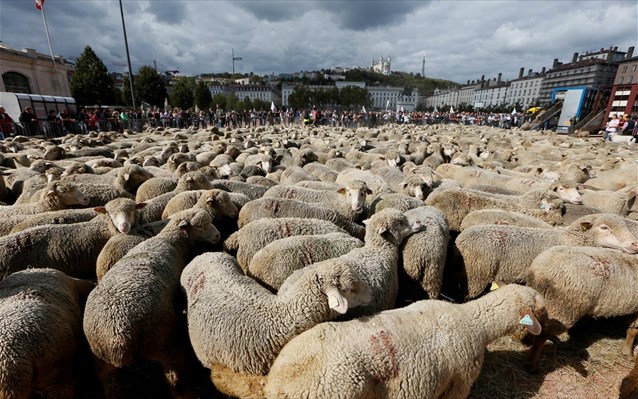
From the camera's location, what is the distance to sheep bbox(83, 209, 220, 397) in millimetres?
2436

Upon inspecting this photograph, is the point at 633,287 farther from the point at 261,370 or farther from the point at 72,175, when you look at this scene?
the point at 72,175

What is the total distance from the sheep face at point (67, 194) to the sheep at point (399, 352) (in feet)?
14.8

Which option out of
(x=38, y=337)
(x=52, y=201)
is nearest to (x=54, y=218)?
(x=52, y=201)

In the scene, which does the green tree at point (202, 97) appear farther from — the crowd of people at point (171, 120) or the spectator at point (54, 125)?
the spectator at point (54, 125)

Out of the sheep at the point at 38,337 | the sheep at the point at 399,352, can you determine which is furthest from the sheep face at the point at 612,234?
the sheep at the point at 38,337

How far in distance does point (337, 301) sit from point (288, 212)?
2.45 meters

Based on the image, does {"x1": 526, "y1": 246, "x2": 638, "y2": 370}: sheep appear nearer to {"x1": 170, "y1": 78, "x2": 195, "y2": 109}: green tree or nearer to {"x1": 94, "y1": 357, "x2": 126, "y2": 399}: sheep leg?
{"x1": 94, "y1": 357, "x2": 126, "y2": 399}: sheep leg

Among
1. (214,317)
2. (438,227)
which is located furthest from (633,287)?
(214,317)

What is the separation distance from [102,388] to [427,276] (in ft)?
11.3

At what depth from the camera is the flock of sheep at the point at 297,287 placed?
90.1 inches

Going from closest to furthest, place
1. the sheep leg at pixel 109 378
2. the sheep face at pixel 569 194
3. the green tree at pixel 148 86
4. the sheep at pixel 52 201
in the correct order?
the sheep leg at pixel 109 378
the sheep at pixel 52 201
the sheep face at pixel 569 194
the green tree at pixel 148 86

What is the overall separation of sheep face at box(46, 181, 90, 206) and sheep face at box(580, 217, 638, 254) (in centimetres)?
714

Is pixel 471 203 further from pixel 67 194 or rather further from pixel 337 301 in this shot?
pixel 67 194

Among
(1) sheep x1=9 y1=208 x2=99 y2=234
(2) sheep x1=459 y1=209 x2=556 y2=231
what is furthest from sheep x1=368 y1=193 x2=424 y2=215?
(1) sheep x1=9 y1=208 x2=99 y2=234
